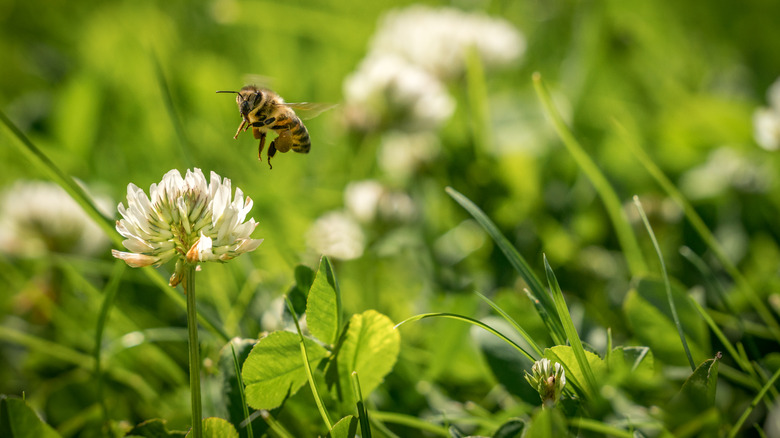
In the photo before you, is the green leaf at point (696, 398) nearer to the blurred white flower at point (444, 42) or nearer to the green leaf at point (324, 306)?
the green leaf at point (324, 306)

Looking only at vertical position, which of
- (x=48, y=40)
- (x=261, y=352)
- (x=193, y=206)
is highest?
(x=48, y=40)

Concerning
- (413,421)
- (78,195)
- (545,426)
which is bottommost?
(413,421)

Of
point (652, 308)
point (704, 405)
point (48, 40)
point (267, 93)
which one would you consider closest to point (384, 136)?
point (267, 93)

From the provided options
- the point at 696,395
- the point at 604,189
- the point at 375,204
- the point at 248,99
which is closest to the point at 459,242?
the point at 375,204

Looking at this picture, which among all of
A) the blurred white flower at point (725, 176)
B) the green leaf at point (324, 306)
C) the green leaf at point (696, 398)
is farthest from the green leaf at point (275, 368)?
the blurred white flower at point (725, 176)

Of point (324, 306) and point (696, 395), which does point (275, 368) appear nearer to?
point (324, 306)

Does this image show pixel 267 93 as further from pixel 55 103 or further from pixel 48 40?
pixel 48 40

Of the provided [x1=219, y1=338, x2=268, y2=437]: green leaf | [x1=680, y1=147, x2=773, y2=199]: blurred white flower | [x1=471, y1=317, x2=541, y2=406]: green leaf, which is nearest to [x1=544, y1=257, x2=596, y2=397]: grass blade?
[x1=471, y1=317, x2=541, y2=406]: green leaf
